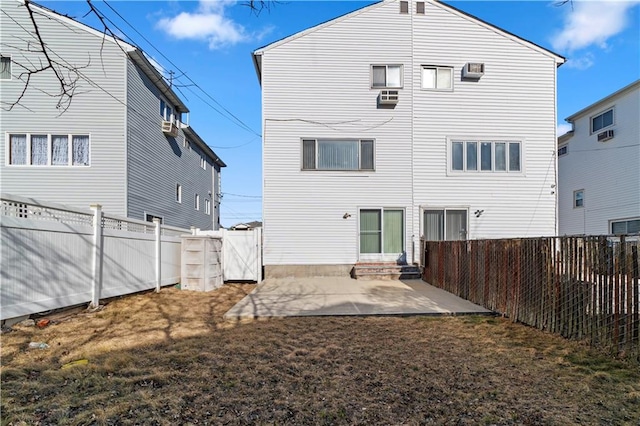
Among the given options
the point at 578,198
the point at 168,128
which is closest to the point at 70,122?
the point at 168,128

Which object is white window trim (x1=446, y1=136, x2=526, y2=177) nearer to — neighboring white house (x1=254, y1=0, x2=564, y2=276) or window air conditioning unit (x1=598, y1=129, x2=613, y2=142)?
neighboring white house (x1=254, y1=0, x2=564, y2=276)

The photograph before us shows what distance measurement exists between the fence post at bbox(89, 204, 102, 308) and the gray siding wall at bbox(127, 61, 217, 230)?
253 inches

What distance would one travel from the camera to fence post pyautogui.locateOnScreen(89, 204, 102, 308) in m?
6.01

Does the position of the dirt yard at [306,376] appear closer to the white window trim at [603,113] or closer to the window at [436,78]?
the window at [436,78]

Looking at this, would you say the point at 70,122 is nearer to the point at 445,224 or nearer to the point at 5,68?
the point at 5,68

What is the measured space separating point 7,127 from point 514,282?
607 inches

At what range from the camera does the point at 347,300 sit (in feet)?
25.0

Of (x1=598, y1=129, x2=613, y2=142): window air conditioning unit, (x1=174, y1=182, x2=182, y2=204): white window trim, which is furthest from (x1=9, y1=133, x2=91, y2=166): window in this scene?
(x1=598, y1=129, x2=613, y2=142): window air conditioning unit

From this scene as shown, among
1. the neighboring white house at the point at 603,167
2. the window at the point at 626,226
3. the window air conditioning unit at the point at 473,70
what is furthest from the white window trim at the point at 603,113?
the window air conditioning unit at the point at 473,70

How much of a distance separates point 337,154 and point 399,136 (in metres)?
2.20

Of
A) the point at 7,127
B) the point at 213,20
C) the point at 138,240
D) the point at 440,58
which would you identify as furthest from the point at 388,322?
the point at 7,127

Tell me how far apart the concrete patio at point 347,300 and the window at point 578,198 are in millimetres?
11574

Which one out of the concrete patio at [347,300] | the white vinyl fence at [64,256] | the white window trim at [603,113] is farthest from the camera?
the white window trim at [603,113]

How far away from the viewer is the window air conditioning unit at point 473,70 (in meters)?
11.7
